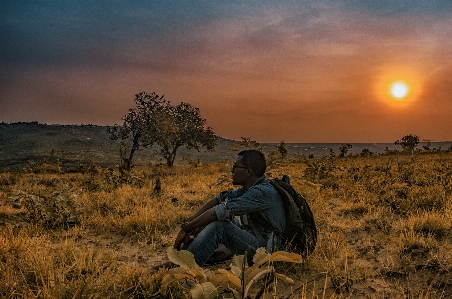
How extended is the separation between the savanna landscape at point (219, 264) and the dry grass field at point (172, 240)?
0.06ft

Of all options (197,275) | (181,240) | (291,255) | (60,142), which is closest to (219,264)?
(181,240)

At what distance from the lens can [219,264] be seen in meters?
4.43

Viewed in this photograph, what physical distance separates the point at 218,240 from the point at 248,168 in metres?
0.95

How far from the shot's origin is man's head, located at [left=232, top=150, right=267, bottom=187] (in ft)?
13.4

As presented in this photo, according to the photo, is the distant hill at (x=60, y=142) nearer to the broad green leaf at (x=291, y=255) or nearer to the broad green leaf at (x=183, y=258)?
the broad green leaf at (x=183, y=258)

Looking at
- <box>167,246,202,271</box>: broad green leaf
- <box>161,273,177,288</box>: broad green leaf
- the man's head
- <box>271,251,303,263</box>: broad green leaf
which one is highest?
the man's head

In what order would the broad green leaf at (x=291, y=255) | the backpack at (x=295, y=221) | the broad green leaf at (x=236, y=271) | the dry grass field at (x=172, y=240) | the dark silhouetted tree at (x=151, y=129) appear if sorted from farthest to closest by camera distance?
1. the dark silhouetted tree at (x=151, y=129)
2. the backpack at (x=295, y=221)
3. the dry grass field at (x=172, y=240)
4. the broad green leaf at (x=236, y=271)
5. the broad green leaf at (x=291, y=255)

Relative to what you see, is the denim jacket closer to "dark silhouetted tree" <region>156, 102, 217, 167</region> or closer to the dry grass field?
the dry grass field

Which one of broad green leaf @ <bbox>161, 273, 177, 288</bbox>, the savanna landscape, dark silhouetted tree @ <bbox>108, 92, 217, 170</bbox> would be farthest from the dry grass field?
dark silhouetted tree @ <bbox>108, 92, 217, 170</bbox>

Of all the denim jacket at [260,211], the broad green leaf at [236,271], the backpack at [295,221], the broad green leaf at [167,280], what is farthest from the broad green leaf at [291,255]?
the backpack at [295,221]

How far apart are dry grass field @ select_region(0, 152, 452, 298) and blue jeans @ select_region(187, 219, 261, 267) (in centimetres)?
42

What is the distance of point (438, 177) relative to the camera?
1105 centimetres

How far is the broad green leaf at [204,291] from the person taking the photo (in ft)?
5.71

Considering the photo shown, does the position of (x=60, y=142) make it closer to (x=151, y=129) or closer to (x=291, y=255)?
(x=151, y=129)
